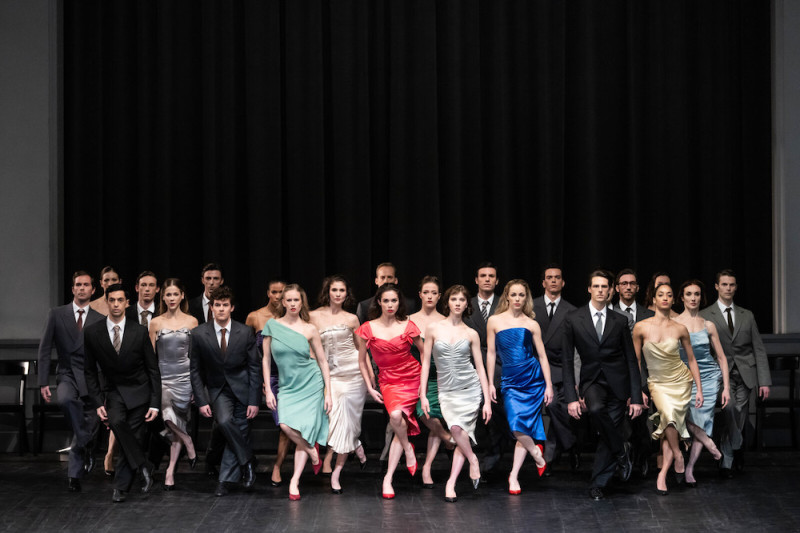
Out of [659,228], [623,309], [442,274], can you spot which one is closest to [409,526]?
[623,309]

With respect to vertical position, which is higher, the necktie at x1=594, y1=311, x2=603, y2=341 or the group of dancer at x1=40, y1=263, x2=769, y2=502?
the necktie at x1=594, y1=311, x2=603, y2=341

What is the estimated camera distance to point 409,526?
5711 mm

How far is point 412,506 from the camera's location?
621 cm

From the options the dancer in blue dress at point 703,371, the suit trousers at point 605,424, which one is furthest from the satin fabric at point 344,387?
the dancer in blue dress at point 703,371

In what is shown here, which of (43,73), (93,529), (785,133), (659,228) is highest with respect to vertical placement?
(43,73)

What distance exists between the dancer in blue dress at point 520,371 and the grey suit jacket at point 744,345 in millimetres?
1602

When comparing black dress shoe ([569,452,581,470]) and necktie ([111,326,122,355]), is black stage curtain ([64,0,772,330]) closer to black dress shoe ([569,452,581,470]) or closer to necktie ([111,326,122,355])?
black dress shoe ([569,452,581,470])

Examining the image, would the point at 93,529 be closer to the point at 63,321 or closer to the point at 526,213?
the point at 63,321

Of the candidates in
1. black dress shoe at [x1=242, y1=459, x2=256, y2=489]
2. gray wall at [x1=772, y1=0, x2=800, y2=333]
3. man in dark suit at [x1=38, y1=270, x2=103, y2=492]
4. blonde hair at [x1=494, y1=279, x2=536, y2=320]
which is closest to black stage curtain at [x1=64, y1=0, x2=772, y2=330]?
gray wall at [x1=772, y1=0, x2=800, y2=333]

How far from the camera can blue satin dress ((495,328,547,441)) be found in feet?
21.5

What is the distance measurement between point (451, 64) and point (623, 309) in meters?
3.26

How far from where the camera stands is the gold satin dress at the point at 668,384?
6508mm

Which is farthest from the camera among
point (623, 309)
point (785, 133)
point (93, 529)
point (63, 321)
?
point (785, 133)

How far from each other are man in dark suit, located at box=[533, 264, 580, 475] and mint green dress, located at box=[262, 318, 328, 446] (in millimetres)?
1667
